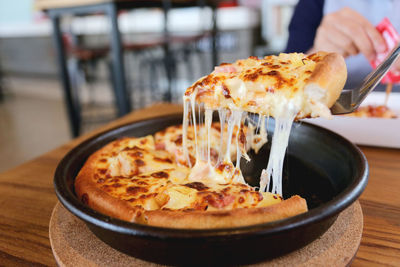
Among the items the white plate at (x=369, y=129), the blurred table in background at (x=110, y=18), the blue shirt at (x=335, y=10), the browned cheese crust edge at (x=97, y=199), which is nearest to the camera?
the browned cheese crust edge at (x=97, y=199)

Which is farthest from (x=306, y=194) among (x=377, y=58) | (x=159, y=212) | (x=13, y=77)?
(x=13, y=77)

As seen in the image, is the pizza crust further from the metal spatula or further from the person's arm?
the person's arm

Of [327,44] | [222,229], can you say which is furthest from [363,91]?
[327,44]

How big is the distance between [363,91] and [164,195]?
1.55 feet

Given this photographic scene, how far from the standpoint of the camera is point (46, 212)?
0.77m

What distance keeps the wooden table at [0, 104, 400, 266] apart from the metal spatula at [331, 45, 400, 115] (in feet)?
0.79

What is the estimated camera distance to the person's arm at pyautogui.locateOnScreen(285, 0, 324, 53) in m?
1.84

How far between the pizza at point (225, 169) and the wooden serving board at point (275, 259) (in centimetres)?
6

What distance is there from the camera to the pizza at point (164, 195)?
1.70 ft

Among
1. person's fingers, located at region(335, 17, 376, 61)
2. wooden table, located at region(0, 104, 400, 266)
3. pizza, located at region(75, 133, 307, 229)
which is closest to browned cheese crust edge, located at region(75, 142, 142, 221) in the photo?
pizza, located at region(75, 133, 307, 229)

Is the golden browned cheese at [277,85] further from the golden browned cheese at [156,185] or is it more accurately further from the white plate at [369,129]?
the white plate at [369,129]

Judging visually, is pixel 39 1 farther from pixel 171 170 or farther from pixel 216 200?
pixel 216 200

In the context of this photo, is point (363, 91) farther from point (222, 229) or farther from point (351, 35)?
point (351, 35)

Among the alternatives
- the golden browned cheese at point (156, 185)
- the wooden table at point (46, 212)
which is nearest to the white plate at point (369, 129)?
the wooden table at point (46, 212)
